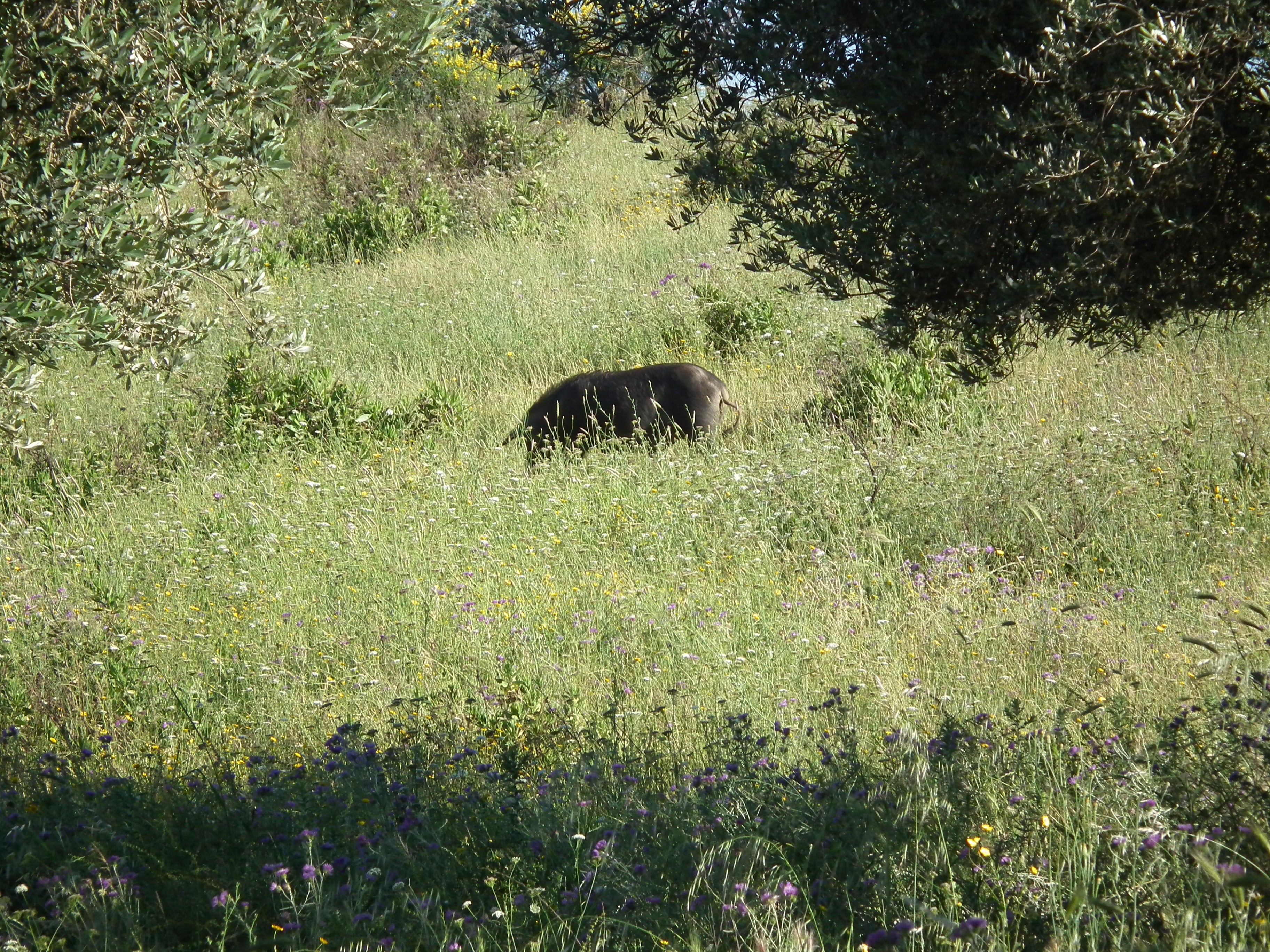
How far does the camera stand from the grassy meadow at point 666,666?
2746mm

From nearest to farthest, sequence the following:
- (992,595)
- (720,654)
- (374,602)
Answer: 1. (720,654)
2. (992,595)
3. (374,602)

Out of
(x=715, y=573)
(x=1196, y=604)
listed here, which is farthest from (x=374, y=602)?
(x=1196, y=604)

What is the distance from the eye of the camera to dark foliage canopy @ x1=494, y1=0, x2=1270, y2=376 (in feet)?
10.2

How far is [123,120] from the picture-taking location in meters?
4.01

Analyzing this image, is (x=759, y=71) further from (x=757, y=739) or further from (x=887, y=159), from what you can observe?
(x=757, y=739)

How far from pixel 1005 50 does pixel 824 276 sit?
3.47ft

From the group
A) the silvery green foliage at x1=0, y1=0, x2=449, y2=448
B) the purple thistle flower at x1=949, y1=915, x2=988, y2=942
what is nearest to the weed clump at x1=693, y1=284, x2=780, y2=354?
the silvery green foliage at x1=0, y1=0, x2=449, y2=448

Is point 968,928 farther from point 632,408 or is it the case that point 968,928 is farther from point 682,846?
point 632,408

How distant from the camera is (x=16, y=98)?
13.1 feet

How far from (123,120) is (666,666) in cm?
325

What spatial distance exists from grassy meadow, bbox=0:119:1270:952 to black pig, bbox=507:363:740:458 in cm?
29

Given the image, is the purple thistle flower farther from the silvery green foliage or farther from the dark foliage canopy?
the silvery green foliage

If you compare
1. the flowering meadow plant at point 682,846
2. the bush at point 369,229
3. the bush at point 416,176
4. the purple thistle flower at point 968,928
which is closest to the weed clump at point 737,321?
the bush at point 416,176

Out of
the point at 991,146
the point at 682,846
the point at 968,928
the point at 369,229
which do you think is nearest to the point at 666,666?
the point at 682,846
